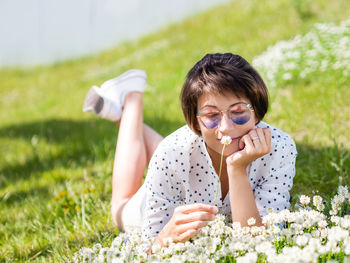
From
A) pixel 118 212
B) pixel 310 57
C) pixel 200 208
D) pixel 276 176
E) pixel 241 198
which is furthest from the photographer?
pixel 310 57

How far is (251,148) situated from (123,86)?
179cm

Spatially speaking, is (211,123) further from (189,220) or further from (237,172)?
(189,220)

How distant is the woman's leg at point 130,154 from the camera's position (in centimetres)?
294

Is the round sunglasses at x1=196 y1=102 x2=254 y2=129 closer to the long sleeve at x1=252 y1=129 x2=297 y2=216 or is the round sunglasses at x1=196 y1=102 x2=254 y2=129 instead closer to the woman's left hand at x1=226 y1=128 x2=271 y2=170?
the woman's left hand at x1=226 y1=128 x2=271 y2=170

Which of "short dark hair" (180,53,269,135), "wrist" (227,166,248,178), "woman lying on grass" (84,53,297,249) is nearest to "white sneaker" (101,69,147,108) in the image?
"woman lying on grass" (84,53,297,249)

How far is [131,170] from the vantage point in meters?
3.00

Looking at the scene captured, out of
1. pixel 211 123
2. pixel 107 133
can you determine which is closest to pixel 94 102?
pixel 107 133

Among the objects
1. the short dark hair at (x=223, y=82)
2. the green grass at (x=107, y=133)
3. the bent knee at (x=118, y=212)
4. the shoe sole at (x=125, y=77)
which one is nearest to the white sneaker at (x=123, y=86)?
the shoe sole at (x=125, y=77)

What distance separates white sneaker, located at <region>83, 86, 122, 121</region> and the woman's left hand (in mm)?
1614

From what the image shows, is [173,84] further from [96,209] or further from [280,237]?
[280,237]

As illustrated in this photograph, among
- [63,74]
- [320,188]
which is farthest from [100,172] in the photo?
[63,74]

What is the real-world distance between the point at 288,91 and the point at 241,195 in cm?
284

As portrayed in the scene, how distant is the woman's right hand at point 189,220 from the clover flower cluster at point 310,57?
9.30 feet

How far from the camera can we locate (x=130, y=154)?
3.04 meters
